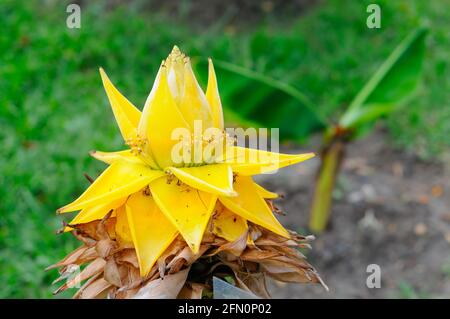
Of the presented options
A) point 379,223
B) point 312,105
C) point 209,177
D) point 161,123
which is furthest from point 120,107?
point 379,223

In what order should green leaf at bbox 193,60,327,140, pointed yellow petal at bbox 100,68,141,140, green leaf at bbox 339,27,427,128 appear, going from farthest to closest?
1. green leaf at bbox 339,27,427,128
2. green leaf at bbox 193,60,327,140
3. pointed yellow petal at bbox 100,68,141,140

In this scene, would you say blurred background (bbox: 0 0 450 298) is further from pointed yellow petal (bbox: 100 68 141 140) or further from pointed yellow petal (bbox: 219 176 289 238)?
pointed yellow petal (bbox: 219 176 289 238)

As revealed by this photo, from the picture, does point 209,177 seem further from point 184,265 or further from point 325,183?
point 325,183

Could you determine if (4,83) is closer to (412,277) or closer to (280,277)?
(412,277)

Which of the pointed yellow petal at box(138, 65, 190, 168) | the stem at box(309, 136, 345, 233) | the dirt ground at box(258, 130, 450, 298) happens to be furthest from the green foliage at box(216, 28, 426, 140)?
the pointed yellow petal at box(138, 65, 190, 168)

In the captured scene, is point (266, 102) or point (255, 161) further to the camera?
point (266, 102)

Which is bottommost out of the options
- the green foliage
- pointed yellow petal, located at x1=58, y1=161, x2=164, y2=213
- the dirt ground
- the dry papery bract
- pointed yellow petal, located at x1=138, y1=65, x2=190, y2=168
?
the dirt ground

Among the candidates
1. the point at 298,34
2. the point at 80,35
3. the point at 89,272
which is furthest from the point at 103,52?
the point at 89,272
